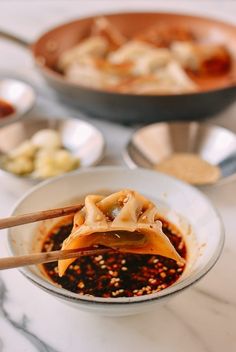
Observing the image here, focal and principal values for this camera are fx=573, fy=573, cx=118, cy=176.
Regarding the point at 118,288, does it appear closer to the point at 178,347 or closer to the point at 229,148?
the point at 178,347

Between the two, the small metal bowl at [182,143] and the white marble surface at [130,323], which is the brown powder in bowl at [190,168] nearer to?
the small metal bowl at [182,143]

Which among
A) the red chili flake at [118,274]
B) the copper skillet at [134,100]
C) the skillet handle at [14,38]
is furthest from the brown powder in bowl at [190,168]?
the skillet handle at [14,38]

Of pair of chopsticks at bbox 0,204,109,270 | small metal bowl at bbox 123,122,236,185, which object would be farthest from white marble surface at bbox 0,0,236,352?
small metal bowl at bbox 123,122,236,185

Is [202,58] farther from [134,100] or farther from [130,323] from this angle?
[130,323]

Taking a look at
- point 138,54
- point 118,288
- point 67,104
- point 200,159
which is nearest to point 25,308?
point 118,288

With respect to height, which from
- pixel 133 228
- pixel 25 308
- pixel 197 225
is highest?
pixel 133 228

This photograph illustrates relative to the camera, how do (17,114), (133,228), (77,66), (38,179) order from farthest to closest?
(77,66) < (17,114) < (38,179) < (133,228)

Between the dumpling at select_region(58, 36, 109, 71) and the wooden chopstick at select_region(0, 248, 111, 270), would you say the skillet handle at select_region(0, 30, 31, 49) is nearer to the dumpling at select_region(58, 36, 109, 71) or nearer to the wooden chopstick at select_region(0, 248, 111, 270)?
the dumpling at select_region(58, 36, 109, 71)
